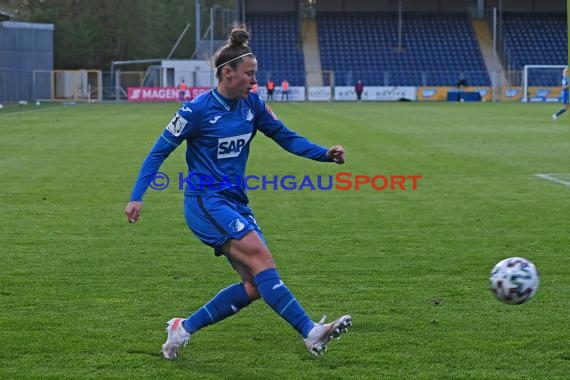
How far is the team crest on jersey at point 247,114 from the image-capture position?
5.99 metres

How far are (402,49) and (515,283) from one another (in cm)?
6689

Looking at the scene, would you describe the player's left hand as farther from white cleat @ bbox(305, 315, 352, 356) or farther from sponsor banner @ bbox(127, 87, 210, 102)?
sponsor banner @ bbox(127, 87, 210, 102)

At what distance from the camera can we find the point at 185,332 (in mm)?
5930

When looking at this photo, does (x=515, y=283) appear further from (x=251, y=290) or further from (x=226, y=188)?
(x=226, y=188)

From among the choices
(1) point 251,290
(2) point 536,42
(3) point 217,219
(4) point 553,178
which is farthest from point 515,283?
(2) point 536,42

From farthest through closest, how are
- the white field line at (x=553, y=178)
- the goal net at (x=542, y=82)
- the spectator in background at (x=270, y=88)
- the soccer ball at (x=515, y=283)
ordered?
the goal net at (x=542, y=82) < the spectator in background at (x=270, y=88) < the white field line at (x=553, y=178) < the soccer ball at (x=515, y=283)

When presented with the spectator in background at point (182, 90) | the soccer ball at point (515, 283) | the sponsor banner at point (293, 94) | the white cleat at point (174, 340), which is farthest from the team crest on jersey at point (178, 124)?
the sponsor banner at point (293, 94)

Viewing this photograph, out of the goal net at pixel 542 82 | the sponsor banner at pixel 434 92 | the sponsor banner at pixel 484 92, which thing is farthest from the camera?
the sponsor banner at pixel 434 92

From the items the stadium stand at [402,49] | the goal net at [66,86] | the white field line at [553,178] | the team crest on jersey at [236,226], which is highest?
the stadium stand at [402,49]

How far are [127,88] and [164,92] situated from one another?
14.2ft

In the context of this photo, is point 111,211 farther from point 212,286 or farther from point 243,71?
point 243,71

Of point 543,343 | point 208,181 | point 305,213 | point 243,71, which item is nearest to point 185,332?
point 208,181

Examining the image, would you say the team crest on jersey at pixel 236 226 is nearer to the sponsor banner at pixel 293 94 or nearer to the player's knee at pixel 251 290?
the player's knee at pixel 251 290

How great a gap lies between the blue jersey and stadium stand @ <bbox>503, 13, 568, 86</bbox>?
2507 inches
